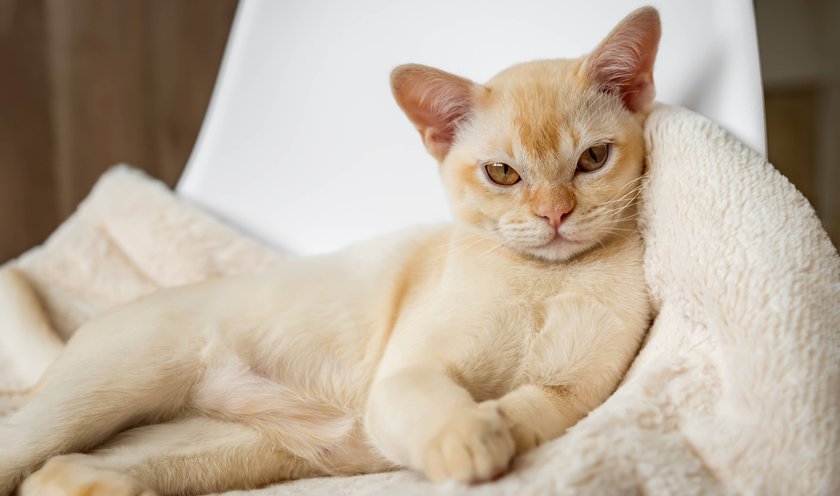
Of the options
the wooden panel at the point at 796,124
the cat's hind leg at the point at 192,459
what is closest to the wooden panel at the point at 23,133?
the cat's hind leg at the point at 192,459

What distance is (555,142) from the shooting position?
916 millimetres

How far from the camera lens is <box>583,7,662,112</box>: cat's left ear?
907 millimetres

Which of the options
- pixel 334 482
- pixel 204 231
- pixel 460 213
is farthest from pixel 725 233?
pixel 204 231

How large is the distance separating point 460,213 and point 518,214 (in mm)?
117

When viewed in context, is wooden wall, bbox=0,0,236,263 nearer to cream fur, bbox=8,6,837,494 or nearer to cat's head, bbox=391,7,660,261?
cream fur, bbox=8,6,837,494

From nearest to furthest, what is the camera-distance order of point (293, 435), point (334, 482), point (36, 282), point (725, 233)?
1. point (725, 233)
2. point (334, 482)
3. point (293, 435)
4. point (36, 282)

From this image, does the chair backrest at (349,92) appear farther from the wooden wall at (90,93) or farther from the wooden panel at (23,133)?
the wooden panel at (23,133)

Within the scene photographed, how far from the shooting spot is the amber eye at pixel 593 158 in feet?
3.04

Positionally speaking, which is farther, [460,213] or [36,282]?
[36,282]

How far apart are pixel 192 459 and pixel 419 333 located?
36cm

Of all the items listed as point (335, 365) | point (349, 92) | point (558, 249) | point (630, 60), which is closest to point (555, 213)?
point (558, 249)

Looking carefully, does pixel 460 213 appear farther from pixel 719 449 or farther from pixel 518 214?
pixel 719 449

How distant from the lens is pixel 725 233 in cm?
83

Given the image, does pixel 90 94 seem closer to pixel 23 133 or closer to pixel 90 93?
pixel 90 93
